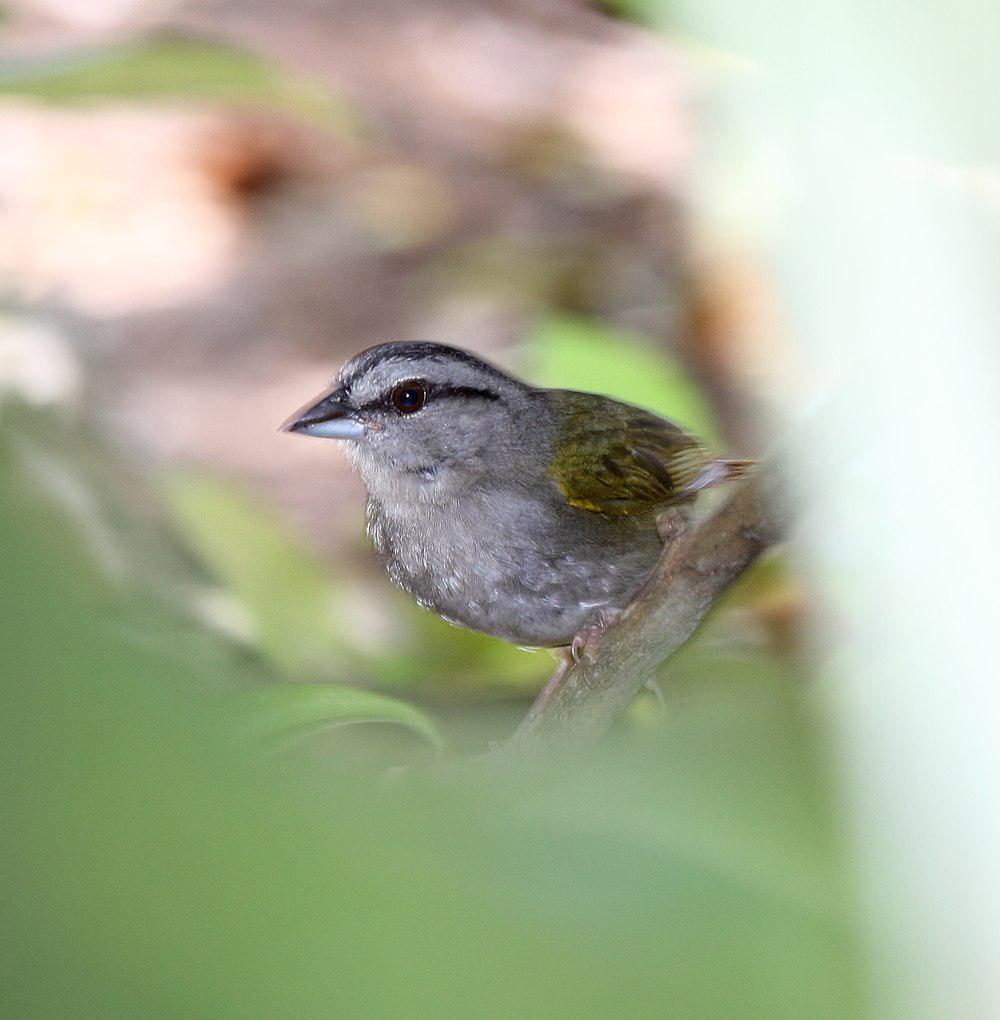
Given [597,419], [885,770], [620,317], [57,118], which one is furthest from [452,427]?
[57,118]

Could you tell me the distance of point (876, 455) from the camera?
49 cm

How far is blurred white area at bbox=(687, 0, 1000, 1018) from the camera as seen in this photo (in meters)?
0.34

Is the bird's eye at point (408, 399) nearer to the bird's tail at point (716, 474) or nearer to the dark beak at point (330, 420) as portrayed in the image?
the dark beak at point (330, 420)

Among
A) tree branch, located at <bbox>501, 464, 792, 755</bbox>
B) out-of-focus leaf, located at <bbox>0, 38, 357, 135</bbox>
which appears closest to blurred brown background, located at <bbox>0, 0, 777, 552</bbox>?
out-of-focus leaf, located at <bbox>0, 38, 357, 135</bbox>

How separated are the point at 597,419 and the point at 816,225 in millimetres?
2276

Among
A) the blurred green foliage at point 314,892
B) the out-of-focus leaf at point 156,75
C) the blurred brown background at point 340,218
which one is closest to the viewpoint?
the blurred green foliage at point 314,892

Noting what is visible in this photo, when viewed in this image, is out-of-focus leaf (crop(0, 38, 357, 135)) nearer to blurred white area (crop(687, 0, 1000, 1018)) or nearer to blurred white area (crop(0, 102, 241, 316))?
blurred white area (crop(0, 102, 241, 316))

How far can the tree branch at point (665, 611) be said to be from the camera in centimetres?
134

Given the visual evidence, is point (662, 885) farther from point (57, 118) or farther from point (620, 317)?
point (57, 118)

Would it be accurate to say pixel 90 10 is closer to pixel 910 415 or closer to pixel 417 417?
pixel 417 417

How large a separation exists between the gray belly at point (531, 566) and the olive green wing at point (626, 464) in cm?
5

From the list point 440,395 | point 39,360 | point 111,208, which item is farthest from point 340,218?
point 440,395

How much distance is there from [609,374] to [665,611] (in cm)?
220

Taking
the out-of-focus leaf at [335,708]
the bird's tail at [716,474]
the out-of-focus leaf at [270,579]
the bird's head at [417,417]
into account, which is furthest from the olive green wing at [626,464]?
the out-of-focus leaf at [270,579]
